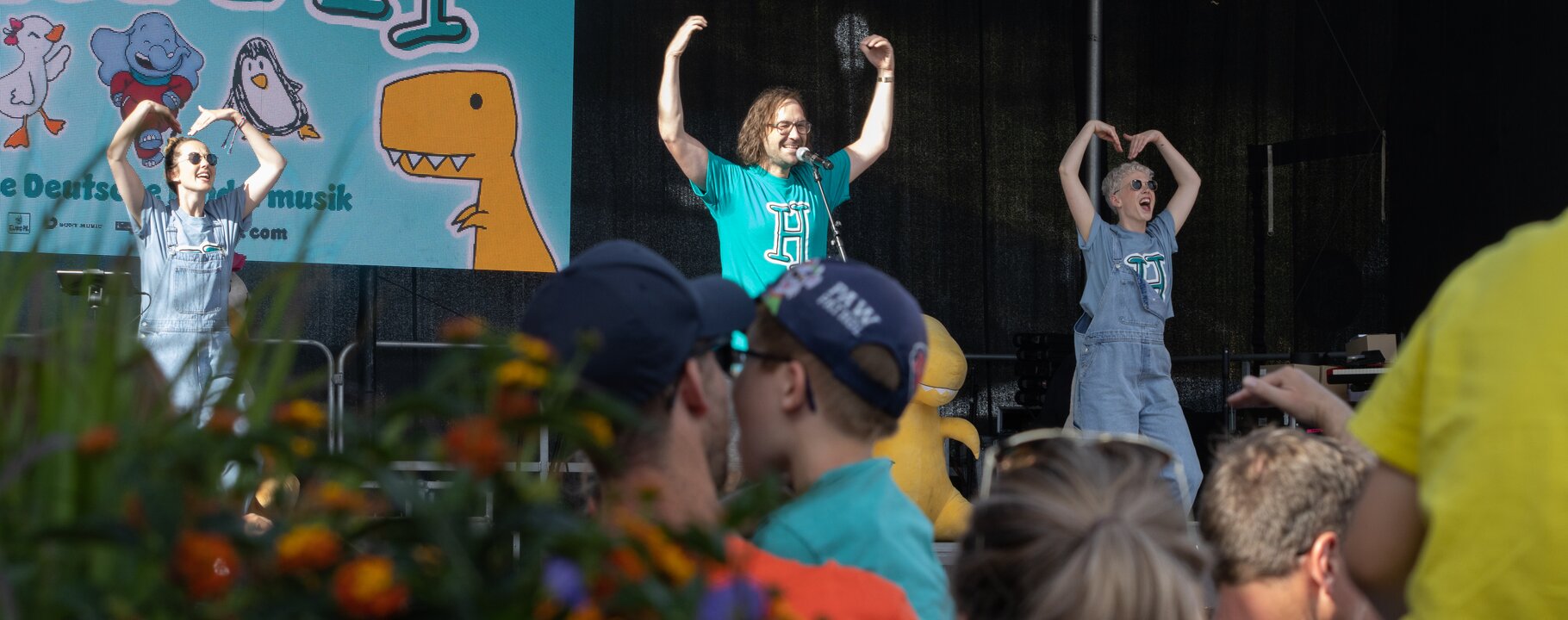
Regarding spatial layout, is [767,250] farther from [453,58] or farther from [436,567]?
[436,567]

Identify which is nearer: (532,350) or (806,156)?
(532,350)

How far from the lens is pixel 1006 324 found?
7629 millimetres

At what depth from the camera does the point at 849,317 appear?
4.48 feet

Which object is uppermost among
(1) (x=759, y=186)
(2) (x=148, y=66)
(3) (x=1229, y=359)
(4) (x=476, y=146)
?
(2) (x=148, y=66)

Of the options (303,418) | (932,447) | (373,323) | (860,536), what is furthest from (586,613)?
(373,323)

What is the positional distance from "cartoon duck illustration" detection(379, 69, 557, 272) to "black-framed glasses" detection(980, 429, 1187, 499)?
494cm

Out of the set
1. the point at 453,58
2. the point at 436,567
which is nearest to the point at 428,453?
the point at 436,567

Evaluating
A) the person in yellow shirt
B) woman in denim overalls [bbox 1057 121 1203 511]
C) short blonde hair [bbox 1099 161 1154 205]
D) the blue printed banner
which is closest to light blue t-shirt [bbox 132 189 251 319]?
the blue printed banner

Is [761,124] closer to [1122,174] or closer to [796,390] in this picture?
[1122,174]

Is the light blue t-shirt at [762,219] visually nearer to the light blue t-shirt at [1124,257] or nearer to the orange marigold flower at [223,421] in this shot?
the light blue t-shirt at [1124,257]

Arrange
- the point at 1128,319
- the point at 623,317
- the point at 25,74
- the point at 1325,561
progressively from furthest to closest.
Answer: the point at 25,74
the point at 1128,319
the point at 1325,561
the point at 623,317

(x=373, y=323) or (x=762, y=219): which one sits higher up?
(x=762, y=219)

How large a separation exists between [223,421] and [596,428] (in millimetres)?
128

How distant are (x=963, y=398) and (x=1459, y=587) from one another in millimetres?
6611
